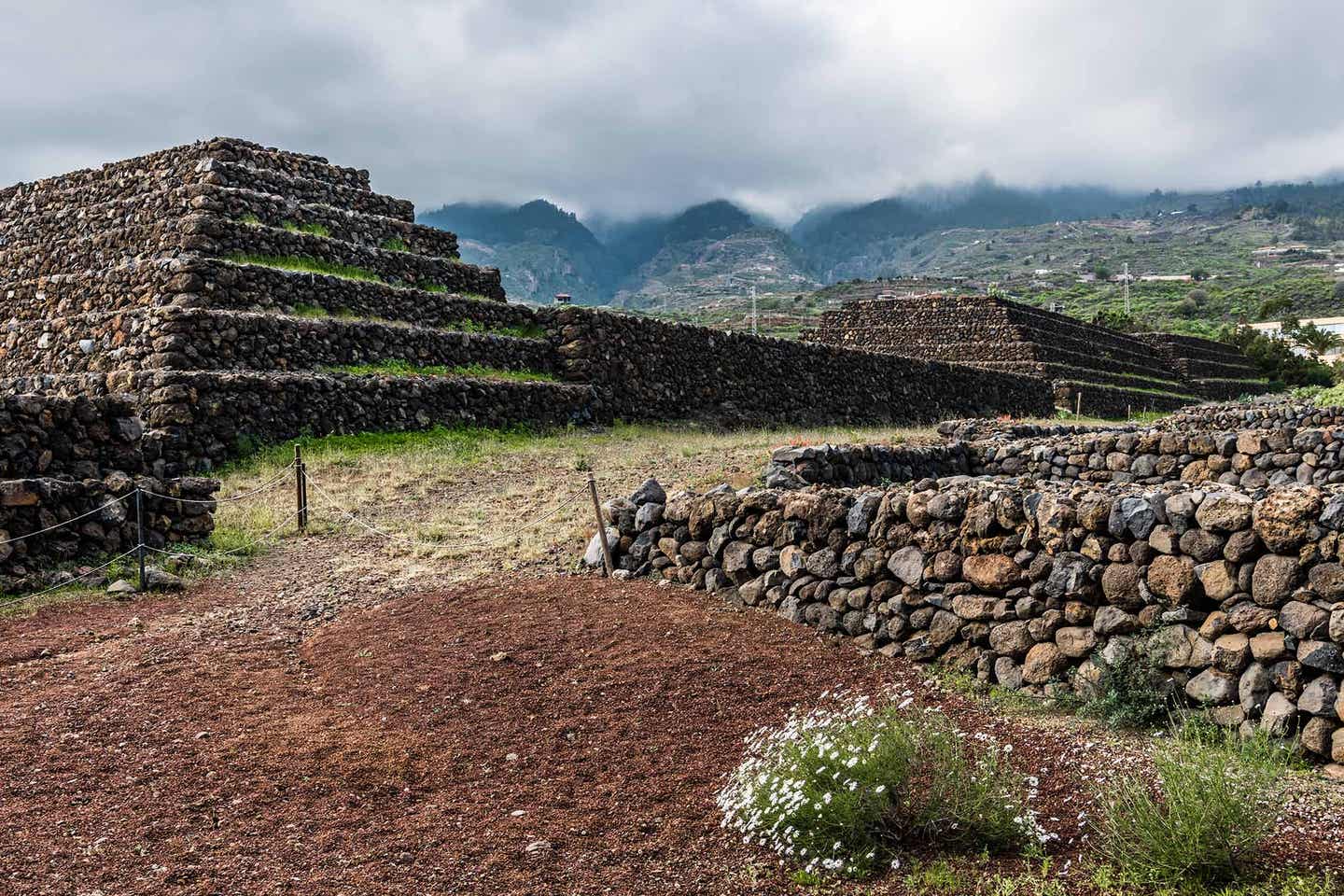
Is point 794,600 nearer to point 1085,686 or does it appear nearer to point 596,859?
point 1085,686

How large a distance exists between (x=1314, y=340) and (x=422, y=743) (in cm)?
8602

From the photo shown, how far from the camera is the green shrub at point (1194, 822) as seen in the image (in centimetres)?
396

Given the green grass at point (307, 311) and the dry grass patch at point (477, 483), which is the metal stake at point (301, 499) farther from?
the green grass at point (307, 311)

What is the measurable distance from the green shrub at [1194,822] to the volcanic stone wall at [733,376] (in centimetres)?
2016

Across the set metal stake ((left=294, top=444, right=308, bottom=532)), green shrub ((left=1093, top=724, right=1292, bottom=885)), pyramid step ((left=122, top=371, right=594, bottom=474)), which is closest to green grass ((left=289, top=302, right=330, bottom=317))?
pyramid step ((left=122, top=371, right=594, bottom=474))

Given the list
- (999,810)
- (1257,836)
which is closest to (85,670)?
(999,810)

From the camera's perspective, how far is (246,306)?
18969 mm

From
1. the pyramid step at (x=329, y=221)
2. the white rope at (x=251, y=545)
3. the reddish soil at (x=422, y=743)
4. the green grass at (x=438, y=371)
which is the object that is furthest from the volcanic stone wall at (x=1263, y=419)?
the pyramid step at (x=329, y=221)

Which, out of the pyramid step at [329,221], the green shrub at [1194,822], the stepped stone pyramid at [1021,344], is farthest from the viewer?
the stepped stone pyramid at [1021,344]

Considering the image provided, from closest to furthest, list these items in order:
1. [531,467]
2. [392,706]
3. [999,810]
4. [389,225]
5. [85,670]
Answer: [999,810] → [392,706] → [85,670] → [531,467] → [389,225]

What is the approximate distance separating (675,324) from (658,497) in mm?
17074

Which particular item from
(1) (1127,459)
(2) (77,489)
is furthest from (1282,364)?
(2) (77,489)

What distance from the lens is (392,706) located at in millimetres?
6789

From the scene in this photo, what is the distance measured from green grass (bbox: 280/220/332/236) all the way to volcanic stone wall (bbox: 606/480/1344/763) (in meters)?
16.9
